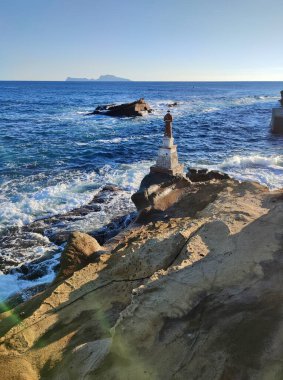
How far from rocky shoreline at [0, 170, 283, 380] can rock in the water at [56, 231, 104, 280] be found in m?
0.02

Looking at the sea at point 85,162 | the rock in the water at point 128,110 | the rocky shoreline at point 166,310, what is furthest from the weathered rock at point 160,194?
the rock in the water at point 128,110

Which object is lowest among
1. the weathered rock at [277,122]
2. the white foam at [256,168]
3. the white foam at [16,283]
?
the white foam at [16,283]

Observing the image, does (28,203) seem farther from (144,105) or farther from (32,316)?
(144,105)

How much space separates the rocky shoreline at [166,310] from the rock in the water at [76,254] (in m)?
0.02

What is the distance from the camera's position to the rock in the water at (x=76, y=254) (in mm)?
7492

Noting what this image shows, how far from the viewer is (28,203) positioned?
1520 centimetres

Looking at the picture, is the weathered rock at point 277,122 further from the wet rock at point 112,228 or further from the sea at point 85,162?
the wet rock at point 112,228

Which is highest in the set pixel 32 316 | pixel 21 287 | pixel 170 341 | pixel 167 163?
pixel 167 163

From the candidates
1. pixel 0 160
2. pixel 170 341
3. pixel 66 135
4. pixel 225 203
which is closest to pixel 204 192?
pixel 225 203

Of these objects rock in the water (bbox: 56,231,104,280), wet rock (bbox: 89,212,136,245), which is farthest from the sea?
rock in the water (bbox: 56,231,104,280)

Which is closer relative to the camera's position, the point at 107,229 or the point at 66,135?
the point at 107,229

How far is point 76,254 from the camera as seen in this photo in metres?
7.66

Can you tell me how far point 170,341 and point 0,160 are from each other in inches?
868

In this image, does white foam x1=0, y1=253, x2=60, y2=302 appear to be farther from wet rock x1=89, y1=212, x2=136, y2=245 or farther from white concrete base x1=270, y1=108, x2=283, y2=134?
white concrete base x1=270, y1=108, x2=283, y2=134
